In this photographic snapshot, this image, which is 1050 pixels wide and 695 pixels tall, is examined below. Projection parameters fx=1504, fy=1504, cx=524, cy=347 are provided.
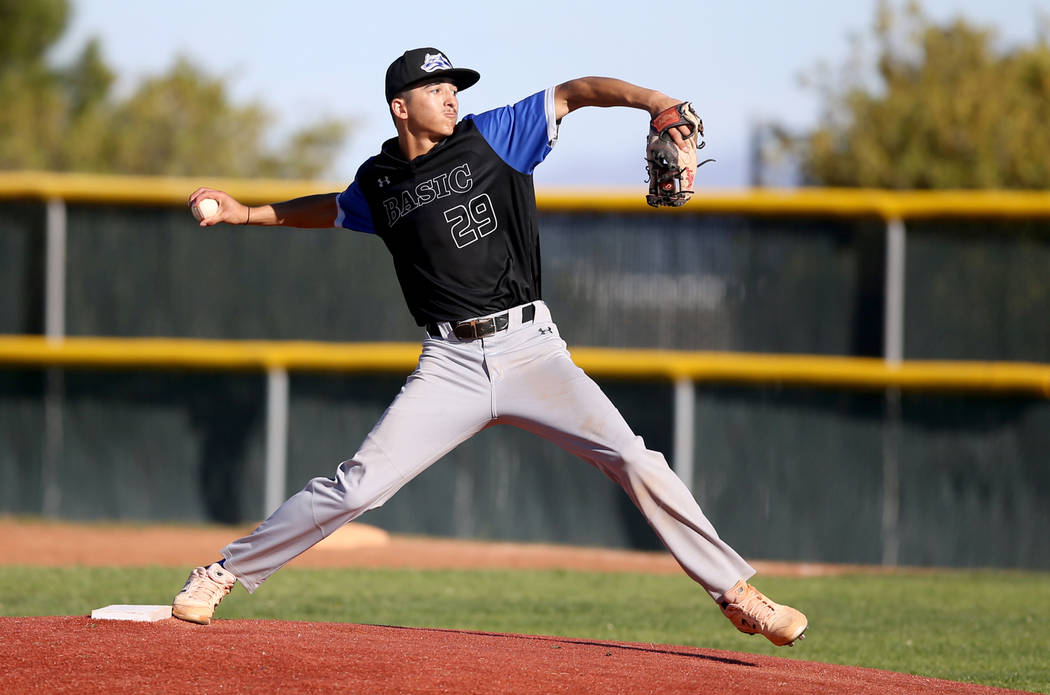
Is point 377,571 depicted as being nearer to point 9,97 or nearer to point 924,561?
point 924,561

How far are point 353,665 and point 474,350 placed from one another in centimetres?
124

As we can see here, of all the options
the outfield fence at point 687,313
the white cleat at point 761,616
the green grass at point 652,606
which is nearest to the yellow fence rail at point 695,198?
the outfield fence at point 687,313

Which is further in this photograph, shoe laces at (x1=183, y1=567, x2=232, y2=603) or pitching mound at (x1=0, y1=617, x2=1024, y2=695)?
shoe laces at (x1=183, y1=567, x2=232, y2=603)

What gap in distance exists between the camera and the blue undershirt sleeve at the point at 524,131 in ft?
18.1

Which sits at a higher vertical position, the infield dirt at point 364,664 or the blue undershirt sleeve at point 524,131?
the blue undershirt sleeve at point 524,131

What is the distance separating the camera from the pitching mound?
4742mm

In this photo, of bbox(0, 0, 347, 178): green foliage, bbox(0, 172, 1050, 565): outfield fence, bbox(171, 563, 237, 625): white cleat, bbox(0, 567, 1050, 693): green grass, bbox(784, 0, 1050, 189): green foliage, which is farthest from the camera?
bbox(0, 0, 347, 178): green foliage

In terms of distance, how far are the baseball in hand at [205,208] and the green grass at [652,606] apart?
255 cm

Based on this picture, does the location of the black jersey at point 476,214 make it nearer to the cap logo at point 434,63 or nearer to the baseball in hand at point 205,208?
the cap logo at point 434,63

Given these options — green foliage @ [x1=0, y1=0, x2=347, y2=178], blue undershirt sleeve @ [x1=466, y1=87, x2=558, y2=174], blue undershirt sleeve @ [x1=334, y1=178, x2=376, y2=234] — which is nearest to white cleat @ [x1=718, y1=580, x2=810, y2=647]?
blue undershirt sleeve @ [x1=466, y1=87, x2=558, y2=174]

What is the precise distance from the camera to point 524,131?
5.57 meters

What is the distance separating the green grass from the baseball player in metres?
1.84

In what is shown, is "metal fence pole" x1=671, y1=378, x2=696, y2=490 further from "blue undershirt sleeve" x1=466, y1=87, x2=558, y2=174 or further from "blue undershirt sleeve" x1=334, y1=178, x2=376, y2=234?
"blue undershirt sleeve" x1=466, y1=87, x2=558, y2=174

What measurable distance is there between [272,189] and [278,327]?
1.17 m
